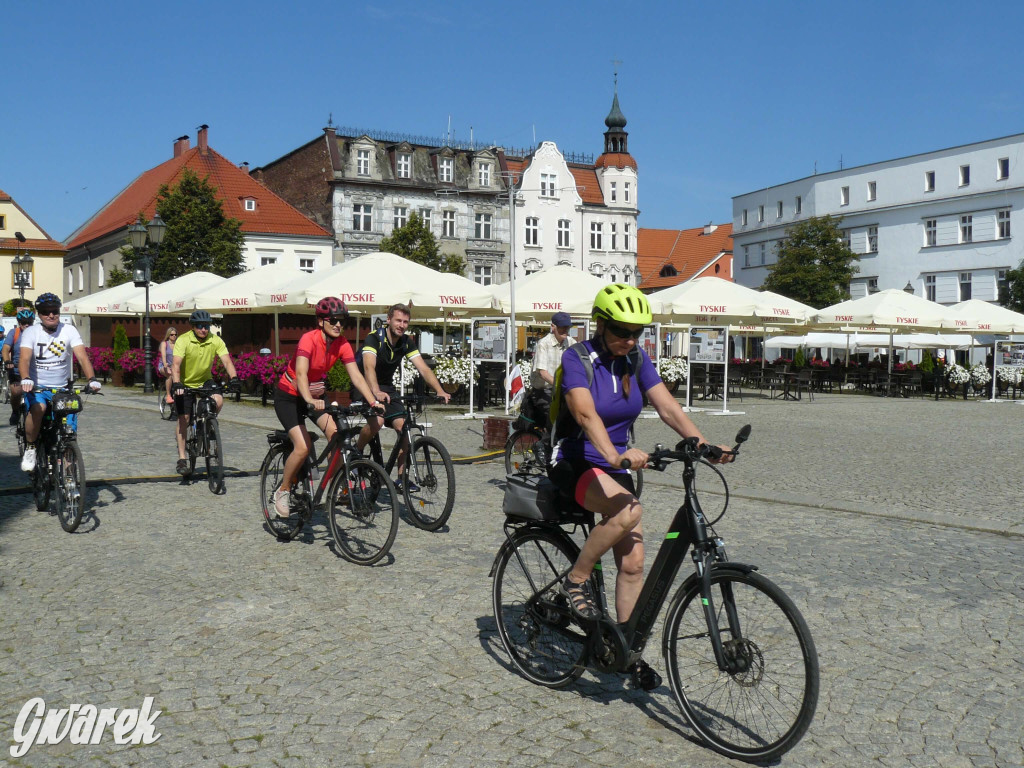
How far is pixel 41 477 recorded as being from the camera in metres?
9.12

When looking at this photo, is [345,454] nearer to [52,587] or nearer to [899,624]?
[52,587]

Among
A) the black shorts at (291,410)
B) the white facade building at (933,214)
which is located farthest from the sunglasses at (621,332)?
the white facade building at (933,214)

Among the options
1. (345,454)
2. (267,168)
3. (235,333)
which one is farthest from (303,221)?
(345,454)

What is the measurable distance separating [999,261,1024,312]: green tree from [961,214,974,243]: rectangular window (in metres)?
5.24

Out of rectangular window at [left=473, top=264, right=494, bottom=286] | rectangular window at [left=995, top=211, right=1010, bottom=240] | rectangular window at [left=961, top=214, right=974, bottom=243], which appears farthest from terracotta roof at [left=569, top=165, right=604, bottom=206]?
rectangular window at [left=995, top=211, right=1010, bottom=240]

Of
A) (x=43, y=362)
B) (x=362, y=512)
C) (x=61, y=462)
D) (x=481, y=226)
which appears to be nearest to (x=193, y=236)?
(x=481, y=226)

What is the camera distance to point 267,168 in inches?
2810

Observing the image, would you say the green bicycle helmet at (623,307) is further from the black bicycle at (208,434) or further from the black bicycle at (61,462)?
the black bicycle at (208,434)

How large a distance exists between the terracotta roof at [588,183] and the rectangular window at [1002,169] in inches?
1009

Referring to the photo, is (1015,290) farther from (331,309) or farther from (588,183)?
(331,309)

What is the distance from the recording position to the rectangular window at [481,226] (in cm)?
6844

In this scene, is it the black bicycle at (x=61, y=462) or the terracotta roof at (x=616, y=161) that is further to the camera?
the terracotta roof at (x=616, y=161)

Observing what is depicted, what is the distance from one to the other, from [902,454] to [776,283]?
150 feet

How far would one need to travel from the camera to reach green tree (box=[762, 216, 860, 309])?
191ft
